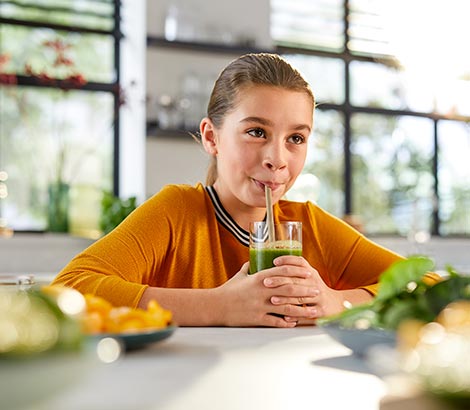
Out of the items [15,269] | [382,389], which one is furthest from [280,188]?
[15,269]

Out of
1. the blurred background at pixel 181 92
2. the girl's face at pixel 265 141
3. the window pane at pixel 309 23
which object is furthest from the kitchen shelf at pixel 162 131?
the girl's face at pixel 265 141

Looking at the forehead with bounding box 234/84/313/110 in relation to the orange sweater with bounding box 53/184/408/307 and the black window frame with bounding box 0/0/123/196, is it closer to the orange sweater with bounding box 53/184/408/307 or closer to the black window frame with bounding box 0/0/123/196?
the orange sweater with bounding box 53/184/408/307

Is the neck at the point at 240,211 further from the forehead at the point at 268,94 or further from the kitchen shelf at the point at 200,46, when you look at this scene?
the kitchen shelf at the point at 200,46

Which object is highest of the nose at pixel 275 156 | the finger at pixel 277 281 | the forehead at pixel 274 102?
the forehead at pixel 274 102

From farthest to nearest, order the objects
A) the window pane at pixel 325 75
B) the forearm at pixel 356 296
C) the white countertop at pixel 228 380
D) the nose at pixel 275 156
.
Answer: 1. the window pane at pixel 325 75
2. the nose at pixel 275 156
3. the forearm at pixel 356 296
4. the white countertop at pixel 228 380

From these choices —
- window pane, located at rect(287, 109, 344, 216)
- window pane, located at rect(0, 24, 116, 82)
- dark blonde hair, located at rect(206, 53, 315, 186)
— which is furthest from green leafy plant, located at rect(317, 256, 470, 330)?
window pane, located at rect(287, 109, 344, 216)

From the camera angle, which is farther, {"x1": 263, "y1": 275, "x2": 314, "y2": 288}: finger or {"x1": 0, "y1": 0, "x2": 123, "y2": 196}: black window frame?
{"x1": 0, "y1": 0, "x2": 123, "y2": 196}: black window frame

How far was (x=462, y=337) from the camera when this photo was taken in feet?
1.68

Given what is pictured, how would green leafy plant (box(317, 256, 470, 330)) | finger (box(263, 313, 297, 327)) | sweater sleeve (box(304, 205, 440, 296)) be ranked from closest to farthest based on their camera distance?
green leafy plant (box(317, 256, 470, 330))
finger (box(263, 313, 297, 327))
sweater sleeve (box(304, 205, 440, 296))

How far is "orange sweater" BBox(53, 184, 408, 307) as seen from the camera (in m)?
1.59

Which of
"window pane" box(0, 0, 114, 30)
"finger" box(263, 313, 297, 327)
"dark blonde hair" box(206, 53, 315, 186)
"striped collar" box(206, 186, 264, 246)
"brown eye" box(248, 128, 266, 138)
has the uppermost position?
"window pane" box(0, 0, 114, 30)

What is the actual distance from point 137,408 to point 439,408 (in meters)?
0.23

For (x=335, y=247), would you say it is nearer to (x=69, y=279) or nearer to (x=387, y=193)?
(x=69, y=279)

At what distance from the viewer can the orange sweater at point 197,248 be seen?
5.22ft
